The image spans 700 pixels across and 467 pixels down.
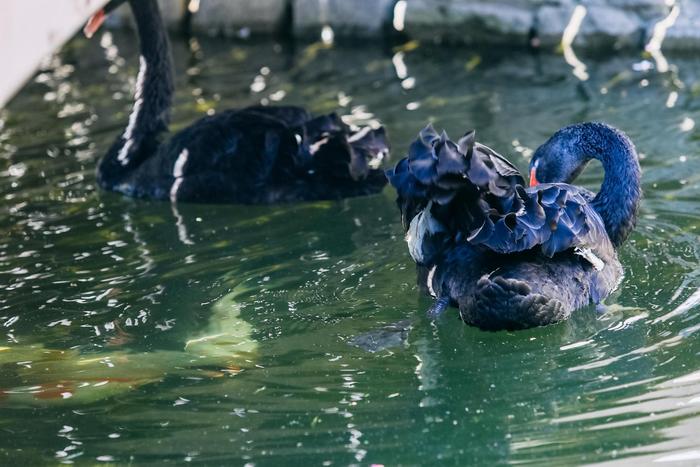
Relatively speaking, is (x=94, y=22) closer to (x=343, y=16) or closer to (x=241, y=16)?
(x=343, y=16)

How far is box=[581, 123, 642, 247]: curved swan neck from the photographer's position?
4461mm

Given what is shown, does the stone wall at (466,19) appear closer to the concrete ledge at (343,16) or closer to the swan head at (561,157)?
the concrete ledge at (343,16)

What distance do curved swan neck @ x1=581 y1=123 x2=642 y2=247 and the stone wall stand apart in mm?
3661

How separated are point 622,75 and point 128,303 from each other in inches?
161

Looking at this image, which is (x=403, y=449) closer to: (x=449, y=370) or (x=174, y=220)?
(x=449, y=370)

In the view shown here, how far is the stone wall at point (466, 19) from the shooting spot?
8164 mm

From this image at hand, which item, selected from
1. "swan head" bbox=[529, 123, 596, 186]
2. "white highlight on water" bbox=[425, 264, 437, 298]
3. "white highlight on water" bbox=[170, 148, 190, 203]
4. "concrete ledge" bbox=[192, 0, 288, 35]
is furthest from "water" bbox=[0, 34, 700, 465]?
"concrete ledge" bbox=[192, 0, 288, 35]

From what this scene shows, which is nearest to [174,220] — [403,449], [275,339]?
[275,339]

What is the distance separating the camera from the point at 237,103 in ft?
24.9

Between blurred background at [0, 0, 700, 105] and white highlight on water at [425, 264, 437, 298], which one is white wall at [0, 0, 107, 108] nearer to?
white highlight on water at [425, 264, 437, 298]

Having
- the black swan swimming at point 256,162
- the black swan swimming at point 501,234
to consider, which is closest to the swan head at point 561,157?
the black swan swimming at point 501,234

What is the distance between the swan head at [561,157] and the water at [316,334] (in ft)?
1.40

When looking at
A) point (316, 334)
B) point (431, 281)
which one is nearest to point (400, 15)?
point (431, 281)

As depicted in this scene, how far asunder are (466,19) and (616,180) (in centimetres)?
434
